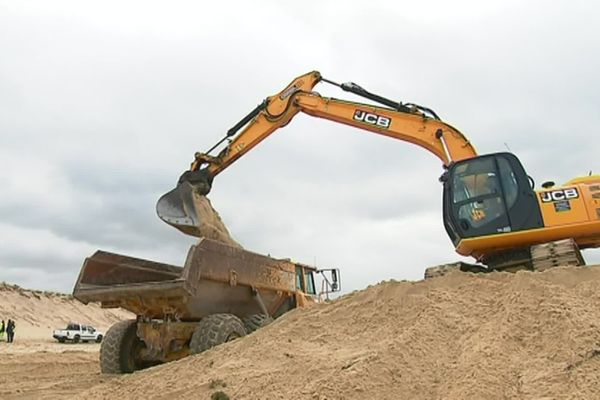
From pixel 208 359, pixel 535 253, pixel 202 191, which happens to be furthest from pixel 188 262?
pixel 535 253

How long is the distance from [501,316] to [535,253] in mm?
3228

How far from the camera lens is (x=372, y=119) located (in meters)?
11.2

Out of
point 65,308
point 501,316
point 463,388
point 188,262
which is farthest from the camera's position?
point 65,308

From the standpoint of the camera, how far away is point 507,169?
931 centimetres

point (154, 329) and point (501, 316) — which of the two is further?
point (154, 329)

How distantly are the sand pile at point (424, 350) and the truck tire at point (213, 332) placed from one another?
96 cm

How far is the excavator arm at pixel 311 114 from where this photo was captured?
10617 millimetres

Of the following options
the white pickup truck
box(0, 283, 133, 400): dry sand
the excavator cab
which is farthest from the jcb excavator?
the white pickup truck

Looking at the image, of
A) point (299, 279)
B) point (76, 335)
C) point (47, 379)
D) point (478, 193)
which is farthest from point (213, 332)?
point (76, 335)

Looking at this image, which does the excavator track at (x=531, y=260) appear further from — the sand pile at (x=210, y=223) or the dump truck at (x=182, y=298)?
the sand pile at (x=210, y=223)

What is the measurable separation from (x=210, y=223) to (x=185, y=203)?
589 mm

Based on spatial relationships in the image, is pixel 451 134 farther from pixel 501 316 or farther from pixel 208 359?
pixel 208 359

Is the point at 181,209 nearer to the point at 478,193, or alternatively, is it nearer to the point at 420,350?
the point at 478,193

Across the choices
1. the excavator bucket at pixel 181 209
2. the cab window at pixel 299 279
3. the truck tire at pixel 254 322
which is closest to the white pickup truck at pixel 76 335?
the cab window at pixel 299 279
